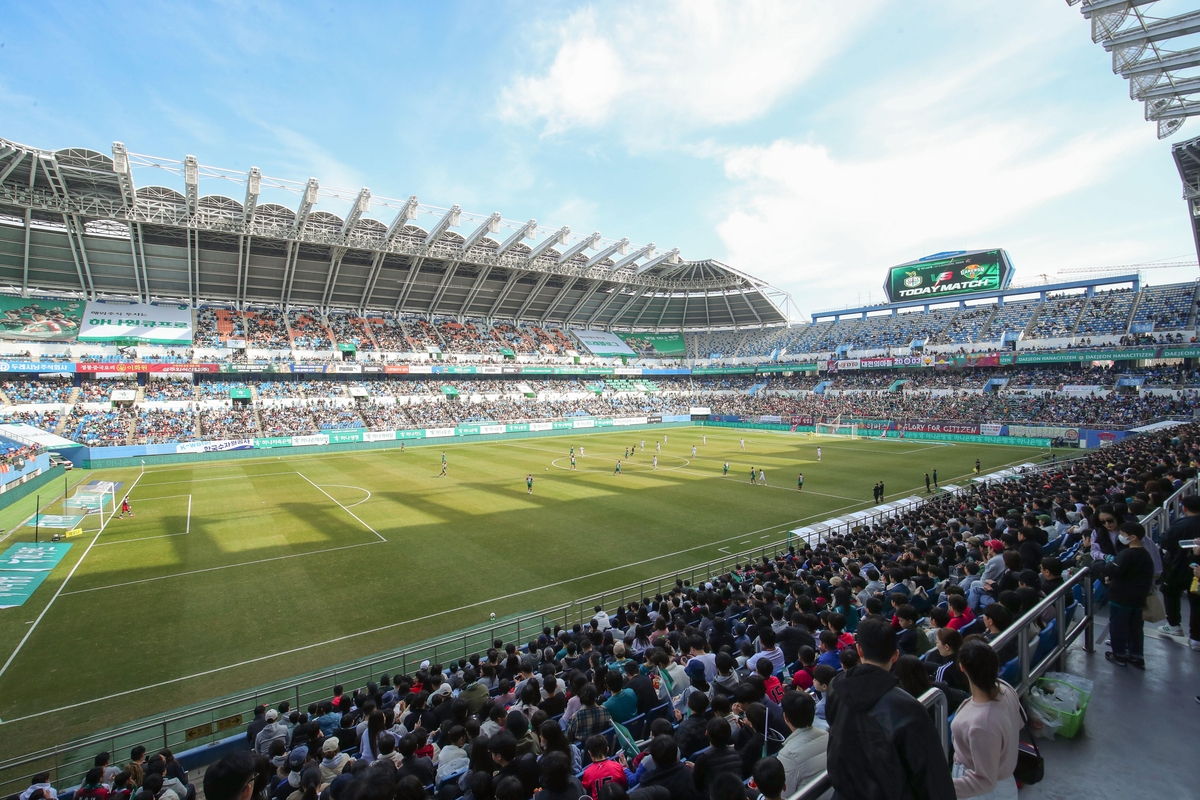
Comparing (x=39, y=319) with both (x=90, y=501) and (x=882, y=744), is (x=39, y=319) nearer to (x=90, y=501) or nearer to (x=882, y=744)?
(x=90, y=501)

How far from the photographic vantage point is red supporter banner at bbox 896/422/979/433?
159 feet

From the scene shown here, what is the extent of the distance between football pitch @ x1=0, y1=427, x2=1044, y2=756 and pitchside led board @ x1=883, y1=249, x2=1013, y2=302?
31244mm

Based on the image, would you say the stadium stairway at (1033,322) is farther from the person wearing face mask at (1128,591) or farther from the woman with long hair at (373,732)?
the woman with long hair at (373,732)

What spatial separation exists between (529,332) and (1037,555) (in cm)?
7317

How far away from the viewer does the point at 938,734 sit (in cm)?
289

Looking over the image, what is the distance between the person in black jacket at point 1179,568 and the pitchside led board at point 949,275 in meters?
67.5

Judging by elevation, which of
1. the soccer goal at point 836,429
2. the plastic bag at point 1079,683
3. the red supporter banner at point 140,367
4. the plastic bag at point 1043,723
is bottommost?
the soccer goal at point 836,429

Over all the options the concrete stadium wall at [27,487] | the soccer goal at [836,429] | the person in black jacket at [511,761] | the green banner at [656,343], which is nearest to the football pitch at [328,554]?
the concrete stadium wall at [27,487]

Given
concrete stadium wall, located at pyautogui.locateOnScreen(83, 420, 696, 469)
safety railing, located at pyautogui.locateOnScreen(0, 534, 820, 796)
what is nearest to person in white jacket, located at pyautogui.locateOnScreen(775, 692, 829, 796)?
safety railing, located at pyautogui.locateOnScreen(0, 534, 820, 796)

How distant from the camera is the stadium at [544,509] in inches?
205

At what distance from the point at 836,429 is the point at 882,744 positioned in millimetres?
59824

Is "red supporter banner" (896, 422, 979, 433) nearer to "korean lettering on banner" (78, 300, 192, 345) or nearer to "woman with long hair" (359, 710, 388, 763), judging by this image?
"woman with long hair" (359, 710, 388, 763)

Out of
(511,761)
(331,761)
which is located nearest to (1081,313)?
(511,761)

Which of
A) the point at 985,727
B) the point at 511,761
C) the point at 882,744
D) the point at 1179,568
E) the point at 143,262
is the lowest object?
the point at 511,761
